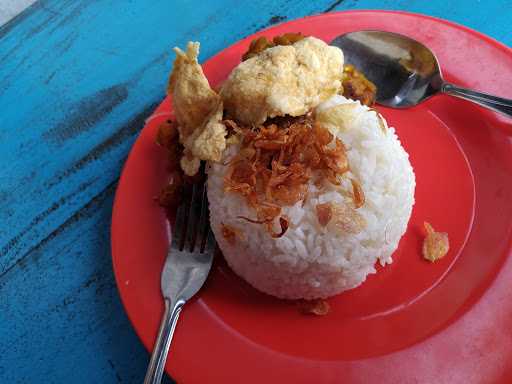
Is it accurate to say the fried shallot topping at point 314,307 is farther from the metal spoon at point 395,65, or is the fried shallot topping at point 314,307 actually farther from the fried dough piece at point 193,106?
the metal spoon at point 395,65

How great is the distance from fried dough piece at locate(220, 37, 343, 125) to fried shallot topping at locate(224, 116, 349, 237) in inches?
4.0

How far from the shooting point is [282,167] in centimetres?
142

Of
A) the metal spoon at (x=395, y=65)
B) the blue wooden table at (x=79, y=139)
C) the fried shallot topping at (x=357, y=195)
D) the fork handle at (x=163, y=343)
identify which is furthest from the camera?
the metal spoon at (x=395, y=65)

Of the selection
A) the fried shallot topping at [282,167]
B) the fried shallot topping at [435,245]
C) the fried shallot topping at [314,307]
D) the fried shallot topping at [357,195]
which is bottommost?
the fried shallot topping at [435,245]

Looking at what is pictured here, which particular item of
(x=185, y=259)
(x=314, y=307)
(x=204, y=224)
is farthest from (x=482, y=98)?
(x=185, y=259)

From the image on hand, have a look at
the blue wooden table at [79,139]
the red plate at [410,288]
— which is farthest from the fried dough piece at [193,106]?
the blue wooden table at [79,139]

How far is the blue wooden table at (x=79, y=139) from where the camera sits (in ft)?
5.68

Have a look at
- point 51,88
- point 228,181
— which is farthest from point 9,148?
point 228,181

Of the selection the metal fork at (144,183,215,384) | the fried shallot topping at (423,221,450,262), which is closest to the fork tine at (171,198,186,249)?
the metal fork at (144,183,215,384)

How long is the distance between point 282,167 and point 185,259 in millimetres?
483

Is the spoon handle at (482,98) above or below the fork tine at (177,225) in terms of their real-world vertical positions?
below

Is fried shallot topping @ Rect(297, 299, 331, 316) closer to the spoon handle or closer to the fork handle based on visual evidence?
the fork handle

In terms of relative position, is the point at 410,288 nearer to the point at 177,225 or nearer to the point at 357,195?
the point at 357,195

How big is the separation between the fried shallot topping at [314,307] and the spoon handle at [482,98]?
0.92 meters
